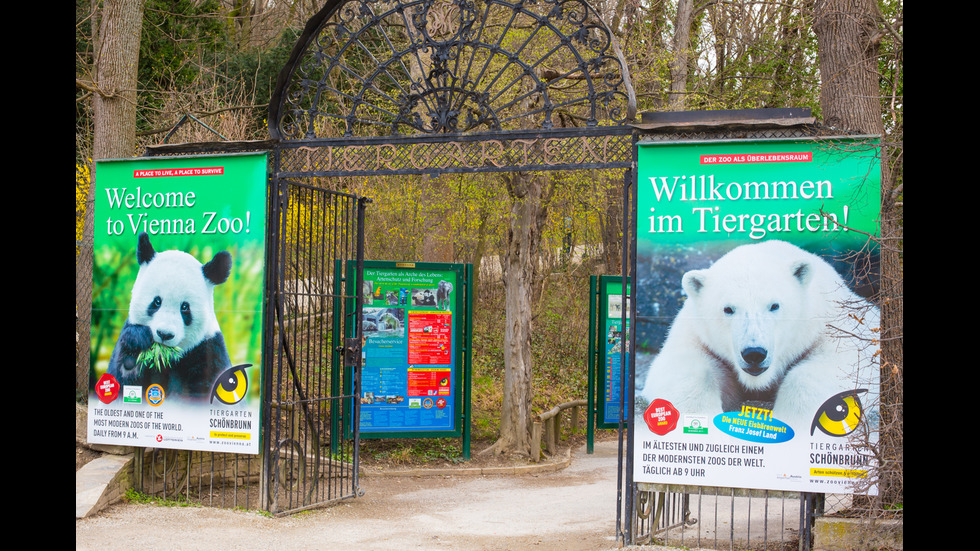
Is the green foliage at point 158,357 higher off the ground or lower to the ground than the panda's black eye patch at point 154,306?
lower

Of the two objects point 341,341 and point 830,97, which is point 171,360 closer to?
point 341,341

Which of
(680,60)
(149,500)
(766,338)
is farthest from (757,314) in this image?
(680,60)

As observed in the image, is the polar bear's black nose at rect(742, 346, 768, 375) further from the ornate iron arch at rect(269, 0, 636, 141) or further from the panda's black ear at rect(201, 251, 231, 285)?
the panda's black ear at rect(201, 251, 231, 285)

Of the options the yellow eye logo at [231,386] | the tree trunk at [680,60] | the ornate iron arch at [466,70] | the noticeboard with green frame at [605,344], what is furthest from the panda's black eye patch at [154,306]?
the tree trunk at [680,60]

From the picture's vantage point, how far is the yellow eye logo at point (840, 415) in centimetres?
587

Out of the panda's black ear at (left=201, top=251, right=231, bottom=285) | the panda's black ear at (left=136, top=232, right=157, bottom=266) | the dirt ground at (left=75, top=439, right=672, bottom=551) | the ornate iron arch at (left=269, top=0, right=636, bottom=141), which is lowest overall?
the dirt ground at (left=75, top=439, right=672, bottom=551)

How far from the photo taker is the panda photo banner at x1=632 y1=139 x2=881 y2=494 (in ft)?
19.3

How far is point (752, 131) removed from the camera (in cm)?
623

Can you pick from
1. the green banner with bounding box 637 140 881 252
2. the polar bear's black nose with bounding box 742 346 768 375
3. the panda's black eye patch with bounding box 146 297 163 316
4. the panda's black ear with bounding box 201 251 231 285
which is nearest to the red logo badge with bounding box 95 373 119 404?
the panda's black eye patch with bounding box 146 297 163 316

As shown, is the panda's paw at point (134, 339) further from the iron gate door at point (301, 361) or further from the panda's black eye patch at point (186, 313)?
the iron gate door at point (301, 361)

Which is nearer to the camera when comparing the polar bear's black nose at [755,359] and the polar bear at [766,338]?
the polar bear at [766,338]

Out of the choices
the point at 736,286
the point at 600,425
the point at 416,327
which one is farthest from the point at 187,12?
the point at 736,286

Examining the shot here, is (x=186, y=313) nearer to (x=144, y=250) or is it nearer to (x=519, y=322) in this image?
(x=144, y=250)

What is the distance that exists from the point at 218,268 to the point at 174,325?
2.16ft
